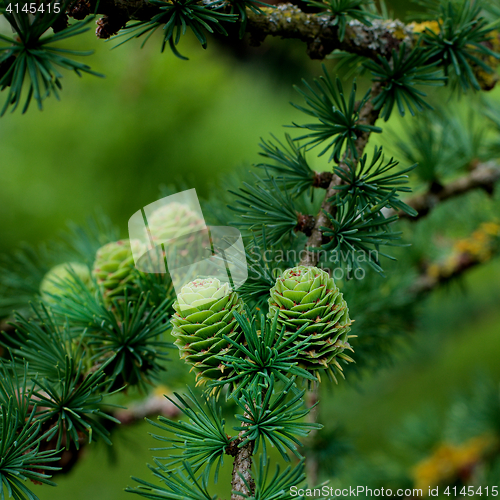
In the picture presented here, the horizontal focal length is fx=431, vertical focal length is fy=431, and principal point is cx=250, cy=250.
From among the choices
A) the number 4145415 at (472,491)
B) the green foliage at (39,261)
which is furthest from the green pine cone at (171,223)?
the number 4145415 at (472,491)

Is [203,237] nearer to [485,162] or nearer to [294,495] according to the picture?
[294,495]

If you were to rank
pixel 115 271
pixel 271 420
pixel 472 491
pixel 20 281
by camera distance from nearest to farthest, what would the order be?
pixel 271 420 < pixel 115 271 < pixel 20 281 < pixel 472 491

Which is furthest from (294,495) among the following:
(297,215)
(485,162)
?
(485,162)

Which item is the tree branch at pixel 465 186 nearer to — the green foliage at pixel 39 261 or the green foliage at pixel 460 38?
the green foliage at pixel 460 38

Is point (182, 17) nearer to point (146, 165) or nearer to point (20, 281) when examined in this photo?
point (20, 281)

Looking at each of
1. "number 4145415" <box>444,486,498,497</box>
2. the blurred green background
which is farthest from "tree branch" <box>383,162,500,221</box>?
the blurred green background

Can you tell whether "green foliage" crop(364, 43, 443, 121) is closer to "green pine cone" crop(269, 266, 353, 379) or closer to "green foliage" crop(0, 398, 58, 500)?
"green pine cone" crop(269, 266, 353, 379)

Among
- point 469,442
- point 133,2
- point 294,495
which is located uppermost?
point 133,2

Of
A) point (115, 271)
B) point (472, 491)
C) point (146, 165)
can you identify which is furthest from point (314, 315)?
point (146, 165)
